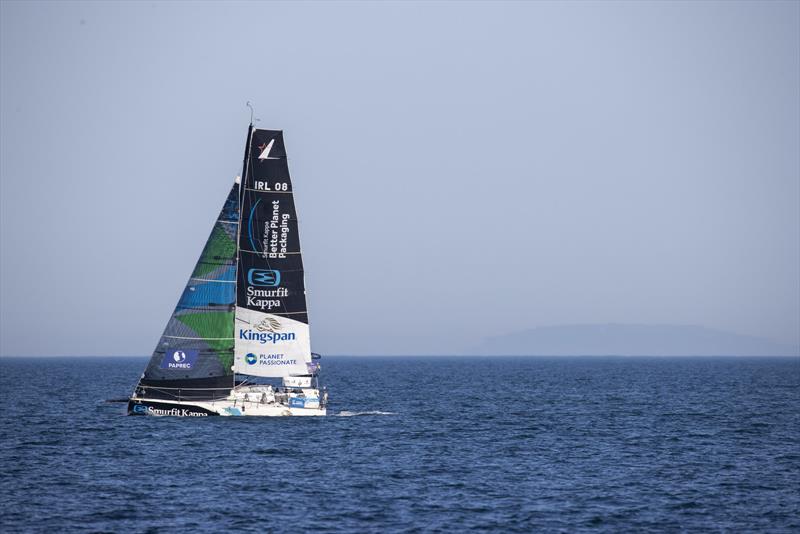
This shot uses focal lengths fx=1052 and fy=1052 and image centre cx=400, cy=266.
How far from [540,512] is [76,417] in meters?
39.9

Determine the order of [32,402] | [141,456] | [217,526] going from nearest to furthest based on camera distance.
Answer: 1. [217,526]
2. [141,456]
3. [32,402]

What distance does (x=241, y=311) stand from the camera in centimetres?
5778

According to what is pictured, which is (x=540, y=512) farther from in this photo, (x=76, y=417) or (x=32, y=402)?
(x=32, y=402)

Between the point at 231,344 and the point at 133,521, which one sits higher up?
the point at 231,344

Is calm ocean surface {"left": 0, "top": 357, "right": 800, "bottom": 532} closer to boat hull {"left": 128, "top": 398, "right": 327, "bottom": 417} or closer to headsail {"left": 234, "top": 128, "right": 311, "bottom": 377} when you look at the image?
boat hull {"left": 128, "top": 398, "right": 327, "bottom": 417}

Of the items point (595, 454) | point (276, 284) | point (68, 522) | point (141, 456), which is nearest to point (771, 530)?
point (595, 454)

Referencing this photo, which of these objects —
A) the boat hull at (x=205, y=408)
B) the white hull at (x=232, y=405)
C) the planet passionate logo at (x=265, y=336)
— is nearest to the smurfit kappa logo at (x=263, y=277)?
the planet passionate logo at (x=265, y=336)

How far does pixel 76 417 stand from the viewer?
6700cm

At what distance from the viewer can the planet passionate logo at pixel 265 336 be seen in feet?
190

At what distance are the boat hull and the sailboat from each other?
5cm

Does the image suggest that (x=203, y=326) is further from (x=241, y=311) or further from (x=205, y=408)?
(x=205, y=408)

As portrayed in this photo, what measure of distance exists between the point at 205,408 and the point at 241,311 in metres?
5.58

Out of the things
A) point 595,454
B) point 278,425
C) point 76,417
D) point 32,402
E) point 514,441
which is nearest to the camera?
point 595,454

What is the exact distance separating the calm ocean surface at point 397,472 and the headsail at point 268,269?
4190mm
